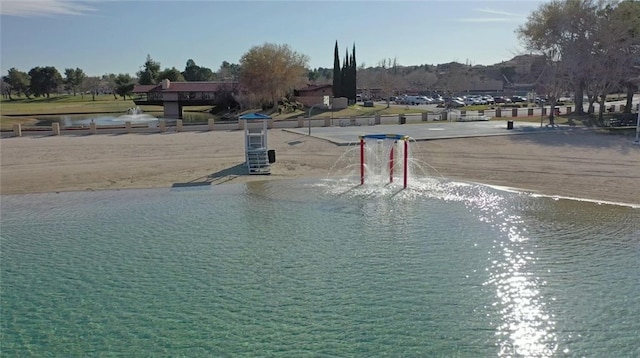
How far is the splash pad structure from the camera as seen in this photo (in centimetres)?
1975

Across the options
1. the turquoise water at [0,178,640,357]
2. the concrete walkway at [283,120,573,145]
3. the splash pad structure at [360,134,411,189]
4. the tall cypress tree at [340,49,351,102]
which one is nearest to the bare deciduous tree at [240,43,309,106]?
the tall cypress tree at [340,49,351,102]

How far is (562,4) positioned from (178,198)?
133 feet

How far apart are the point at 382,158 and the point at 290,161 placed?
15.3ft

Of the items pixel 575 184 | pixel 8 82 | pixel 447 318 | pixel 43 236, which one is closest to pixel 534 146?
pixel 575 184

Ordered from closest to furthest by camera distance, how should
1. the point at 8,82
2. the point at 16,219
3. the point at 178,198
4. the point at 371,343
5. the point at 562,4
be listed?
1. the point at 371,343
2. the point at 16,219
3. the point at 178,198
4. the point at 562,4
5. the point at 8,82

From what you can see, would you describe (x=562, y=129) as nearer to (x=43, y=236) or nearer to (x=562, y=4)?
(x=562, y=4)

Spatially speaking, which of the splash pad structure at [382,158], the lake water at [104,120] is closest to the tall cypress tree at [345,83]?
the lake water at [104,120]

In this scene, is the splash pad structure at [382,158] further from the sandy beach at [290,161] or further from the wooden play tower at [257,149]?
the wooden play tower at [257,149]

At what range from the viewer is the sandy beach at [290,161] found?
20375 mm

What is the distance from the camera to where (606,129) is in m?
37.2

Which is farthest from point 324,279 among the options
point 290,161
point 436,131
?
point 436,131

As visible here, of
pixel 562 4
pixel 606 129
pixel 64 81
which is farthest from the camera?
pixel 64 81

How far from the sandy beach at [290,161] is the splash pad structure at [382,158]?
1.47m

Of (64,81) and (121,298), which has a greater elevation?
Result: (64,81)
